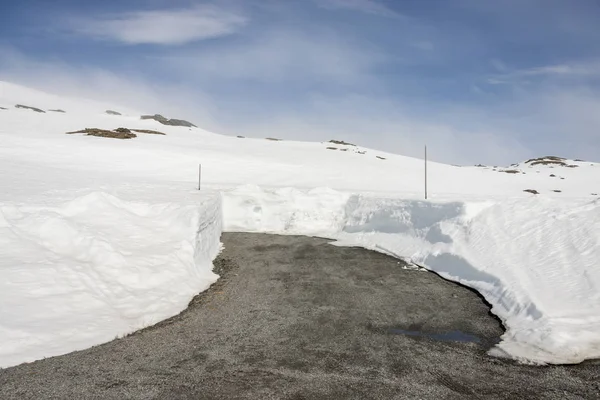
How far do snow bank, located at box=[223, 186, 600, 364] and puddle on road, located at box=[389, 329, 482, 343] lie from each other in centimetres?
44

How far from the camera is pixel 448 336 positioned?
671 cm

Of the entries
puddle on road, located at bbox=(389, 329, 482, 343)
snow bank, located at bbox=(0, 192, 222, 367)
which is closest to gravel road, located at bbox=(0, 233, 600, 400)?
puddle on road, located at bbox=(389, 329, 482, 343)

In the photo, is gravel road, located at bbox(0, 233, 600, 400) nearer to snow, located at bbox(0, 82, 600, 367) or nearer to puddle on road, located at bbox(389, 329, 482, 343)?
puddle on road, located at bbox(389, 329, 482, 343)

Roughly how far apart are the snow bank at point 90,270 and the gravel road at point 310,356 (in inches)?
17.0

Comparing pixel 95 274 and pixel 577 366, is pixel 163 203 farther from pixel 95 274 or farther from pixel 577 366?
pixel 577 366

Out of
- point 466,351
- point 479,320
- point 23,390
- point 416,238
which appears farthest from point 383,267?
point 23,390

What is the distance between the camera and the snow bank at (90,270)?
607 cm

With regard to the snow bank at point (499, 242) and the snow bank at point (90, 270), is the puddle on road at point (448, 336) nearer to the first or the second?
the snow bank at point (499, 242)

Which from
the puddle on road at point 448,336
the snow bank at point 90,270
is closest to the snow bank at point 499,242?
the puddle on road at point 448,336

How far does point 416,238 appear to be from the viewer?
44.0 ft

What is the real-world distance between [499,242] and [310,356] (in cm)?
711

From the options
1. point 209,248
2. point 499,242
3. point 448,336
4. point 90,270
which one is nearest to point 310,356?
point 448,336

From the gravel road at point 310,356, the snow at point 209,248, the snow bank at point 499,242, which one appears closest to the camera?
the gravel road at point 310,356

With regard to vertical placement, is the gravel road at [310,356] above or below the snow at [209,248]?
below
